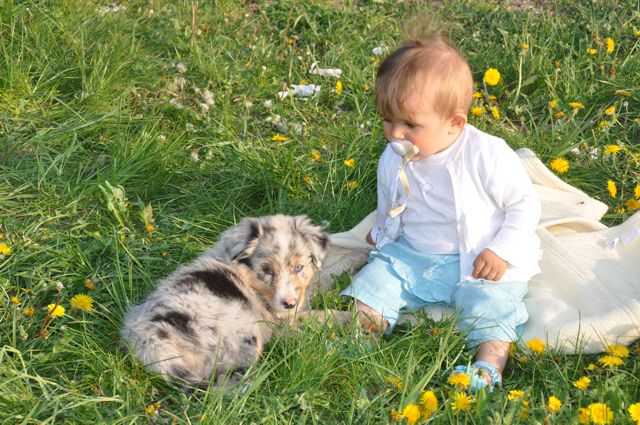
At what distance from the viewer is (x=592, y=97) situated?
5.52 meters

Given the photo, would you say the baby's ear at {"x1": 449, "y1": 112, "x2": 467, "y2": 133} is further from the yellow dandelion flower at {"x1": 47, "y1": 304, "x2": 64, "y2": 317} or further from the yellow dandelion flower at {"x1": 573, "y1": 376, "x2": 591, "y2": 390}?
the yellow dandelion flower at {"x1": 47, "y1": 304, "x2": 64, "y2": 317}

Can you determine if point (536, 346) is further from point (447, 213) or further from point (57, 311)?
point (57, 311)

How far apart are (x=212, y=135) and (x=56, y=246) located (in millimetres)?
1446

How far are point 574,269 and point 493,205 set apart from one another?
21.8 inches

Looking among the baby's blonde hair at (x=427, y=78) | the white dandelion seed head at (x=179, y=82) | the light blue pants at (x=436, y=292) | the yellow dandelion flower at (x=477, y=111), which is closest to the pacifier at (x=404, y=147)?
the baby's blonde hair at (x=427, y=78)

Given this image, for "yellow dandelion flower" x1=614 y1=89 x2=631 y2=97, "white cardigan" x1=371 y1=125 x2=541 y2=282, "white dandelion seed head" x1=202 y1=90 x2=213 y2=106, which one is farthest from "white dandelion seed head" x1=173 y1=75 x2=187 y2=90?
"yellow dandelion flower" x1=614 y1=89 x2=631 y2=97

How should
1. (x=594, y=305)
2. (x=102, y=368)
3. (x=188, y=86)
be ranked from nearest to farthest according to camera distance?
(x=102, y=368)
(x=594, y=305)
(x=188, y=86)

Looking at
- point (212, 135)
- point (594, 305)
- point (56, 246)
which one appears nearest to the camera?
point (594, 305)

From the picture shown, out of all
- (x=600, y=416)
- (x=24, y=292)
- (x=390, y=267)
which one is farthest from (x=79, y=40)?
(x=600, y=416)

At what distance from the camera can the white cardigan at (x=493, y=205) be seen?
12.9ft

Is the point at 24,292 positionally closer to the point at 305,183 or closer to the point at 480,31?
the point at 305,183

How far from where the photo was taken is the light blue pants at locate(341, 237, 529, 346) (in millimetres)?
3816

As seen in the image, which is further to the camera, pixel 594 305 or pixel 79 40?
pixel 79 40

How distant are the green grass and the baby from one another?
214 mm
